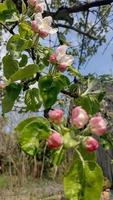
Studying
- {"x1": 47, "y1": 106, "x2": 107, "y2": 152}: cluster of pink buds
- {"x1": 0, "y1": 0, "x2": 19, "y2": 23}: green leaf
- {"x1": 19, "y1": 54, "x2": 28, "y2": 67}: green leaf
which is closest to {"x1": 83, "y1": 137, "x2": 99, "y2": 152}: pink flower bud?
{"x1": 47, "y1": 106, "x2": 107, "y2": 152}: cluster of pink buds

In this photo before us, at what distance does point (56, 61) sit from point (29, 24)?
0.14 m

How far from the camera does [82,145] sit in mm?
1059

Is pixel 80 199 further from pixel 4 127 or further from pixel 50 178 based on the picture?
pixel 50 178

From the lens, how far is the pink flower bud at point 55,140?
3.36 feet

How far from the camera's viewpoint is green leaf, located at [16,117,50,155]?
106 cm

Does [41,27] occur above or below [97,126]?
above

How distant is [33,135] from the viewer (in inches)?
41.9

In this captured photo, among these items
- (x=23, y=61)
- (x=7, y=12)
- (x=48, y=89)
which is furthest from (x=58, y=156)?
(x=7, y=12)

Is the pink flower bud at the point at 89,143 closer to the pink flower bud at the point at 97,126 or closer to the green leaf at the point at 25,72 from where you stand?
the pink flower bud at the point at 97,126

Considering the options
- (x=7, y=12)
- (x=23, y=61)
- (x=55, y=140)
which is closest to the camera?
(x=55, y=140)

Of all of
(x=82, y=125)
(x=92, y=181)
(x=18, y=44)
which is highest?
(x=18, y=44)

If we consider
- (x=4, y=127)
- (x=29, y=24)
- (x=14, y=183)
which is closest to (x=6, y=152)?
(x=4, y=127)

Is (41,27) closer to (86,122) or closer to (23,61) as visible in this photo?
(23,61)

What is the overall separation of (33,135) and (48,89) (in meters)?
0.24
